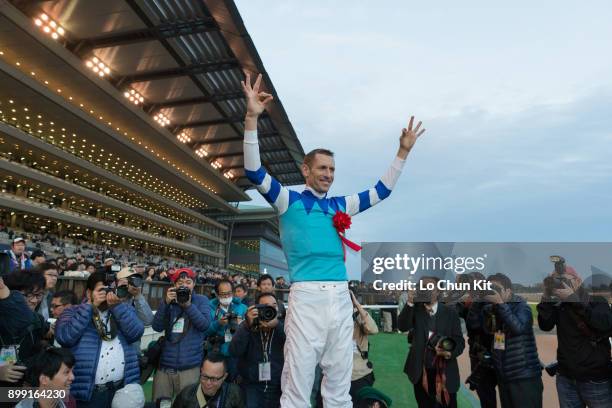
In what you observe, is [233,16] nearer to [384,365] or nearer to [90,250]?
[90,250]

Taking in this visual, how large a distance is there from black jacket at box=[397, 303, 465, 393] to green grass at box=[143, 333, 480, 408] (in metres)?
1.98

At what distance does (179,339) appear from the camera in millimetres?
4418

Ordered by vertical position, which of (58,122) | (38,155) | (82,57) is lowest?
(38,155)

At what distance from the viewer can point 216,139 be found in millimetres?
46469

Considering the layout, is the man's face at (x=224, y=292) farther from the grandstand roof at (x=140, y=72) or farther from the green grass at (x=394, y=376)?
the grandstand roof at (x=140, y=72)

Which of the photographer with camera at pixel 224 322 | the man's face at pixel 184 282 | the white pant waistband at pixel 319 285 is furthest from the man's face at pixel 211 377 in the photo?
the white pant waistband at pixel 319 285

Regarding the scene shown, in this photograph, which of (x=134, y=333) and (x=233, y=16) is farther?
(x=233, y=16)

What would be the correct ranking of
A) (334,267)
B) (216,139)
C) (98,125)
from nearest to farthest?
(334,267), (98,125), (216,139)

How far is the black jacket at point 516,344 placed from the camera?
4.05 metres

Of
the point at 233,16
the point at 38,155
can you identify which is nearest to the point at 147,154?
the point at 38,155

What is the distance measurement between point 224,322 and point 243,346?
109 cm

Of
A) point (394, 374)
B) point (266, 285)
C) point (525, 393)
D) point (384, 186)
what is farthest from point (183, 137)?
point (384, 186)

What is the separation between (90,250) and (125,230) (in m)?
7.15

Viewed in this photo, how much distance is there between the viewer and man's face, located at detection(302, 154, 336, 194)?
267cm
